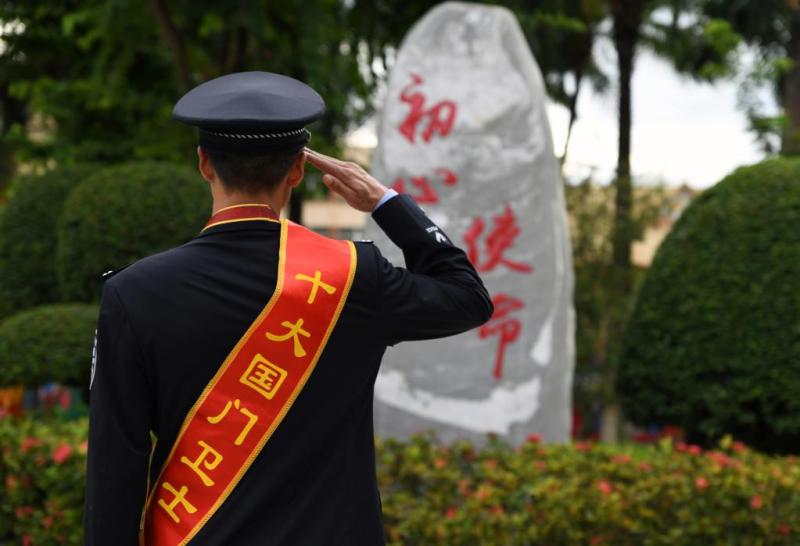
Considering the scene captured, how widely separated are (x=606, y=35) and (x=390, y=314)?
57.6 ft

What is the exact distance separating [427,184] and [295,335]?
4409 millimetres

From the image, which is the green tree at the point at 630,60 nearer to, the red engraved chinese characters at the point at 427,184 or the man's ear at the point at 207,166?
the red engraved chinese characters at the point at 427,184

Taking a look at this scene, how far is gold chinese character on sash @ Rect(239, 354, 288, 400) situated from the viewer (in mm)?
1973

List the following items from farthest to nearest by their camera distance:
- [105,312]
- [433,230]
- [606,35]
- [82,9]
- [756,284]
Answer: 1. [606,35]
2. [82,9]
3. [756,284]
4. [433,230]
5. [105,312]

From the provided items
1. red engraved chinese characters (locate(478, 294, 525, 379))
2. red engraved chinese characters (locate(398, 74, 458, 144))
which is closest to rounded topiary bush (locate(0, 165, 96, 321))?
red engraved chinese characters (locate(398, 74, 458, 144))

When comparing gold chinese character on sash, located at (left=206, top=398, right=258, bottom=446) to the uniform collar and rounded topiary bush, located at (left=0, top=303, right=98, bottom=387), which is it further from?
rounded topiary bush, located at (left=0, top=303, right=98, bottom=387)

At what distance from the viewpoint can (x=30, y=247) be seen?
8172 mm

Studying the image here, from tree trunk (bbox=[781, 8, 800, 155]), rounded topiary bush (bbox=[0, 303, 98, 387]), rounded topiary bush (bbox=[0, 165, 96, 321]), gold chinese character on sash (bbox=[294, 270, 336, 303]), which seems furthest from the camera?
tree trunk (bbox=[781, 8, 800, 155])

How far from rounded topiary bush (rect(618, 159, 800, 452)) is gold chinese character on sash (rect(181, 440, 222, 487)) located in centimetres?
486

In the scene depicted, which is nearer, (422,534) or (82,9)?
(422,534)

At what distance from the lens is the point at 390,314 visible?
6.65ft

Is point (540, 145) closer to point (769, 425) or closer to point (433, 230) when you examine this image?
point (769, 425)

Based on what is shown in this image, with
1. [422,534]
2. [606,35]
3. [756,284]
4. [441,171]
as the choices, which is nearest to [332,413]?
[422,534]

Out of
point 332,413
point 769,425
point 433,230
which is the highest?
point 433,230
